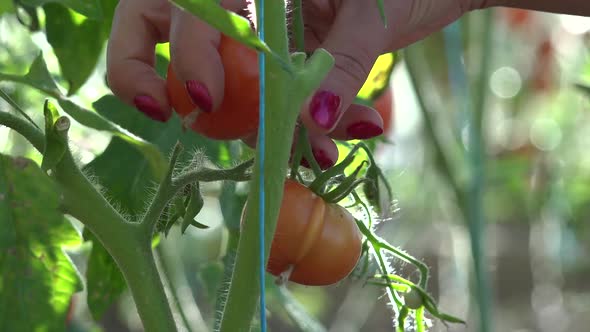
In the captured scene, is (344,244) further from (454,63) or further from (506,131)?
(506,131)

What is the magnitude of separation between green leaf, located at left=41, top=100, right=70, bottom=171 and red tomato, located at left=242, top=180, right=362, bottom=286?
16cm

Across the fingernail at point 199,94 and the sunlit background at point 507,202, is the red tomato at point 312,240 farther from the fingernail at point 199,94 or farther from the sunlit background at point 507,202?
the sunlit background at point 507,202

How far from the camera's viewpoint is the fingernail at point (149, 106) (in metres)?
0.76

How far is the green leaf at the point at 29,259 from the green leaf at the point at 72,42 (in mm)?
250

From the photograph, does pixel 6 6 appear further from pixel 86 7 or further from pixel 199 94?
pixel 199 94

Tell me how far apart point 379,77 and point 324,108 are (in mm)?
457

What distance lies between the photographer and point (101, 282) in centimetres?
109

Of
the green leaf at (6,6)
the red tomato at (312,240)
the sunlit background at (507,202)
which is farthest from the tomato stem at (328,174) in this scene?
the sunlit background at (507,202)

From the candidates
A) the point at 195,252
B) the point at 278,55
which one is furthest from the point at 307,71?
the point at 195,252

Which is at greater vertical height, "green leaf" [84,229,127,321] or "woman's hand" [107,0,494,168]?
"woman's hand" [107,0,494,168]

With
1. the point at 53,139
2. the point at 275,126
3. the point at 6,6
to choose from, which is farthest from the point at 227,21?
the point at 6,6

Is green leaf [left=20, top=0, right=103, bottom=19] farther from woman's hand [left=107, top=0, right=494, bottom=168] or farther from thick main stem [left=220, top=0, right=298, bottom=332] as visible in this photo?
thick main stem [left=220, top=0, right=298, bottom=332]

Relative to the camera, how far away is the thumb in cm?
70

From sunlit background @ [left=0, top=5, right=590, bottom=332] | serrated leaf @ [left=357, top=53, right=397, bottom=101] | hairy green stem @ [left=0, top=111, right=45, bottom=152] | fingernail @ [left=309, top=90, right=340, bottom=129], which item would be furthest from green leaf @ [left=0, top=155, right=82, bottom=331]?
sunlit background @ [left=0, top=5, right=590, bottom=332]
